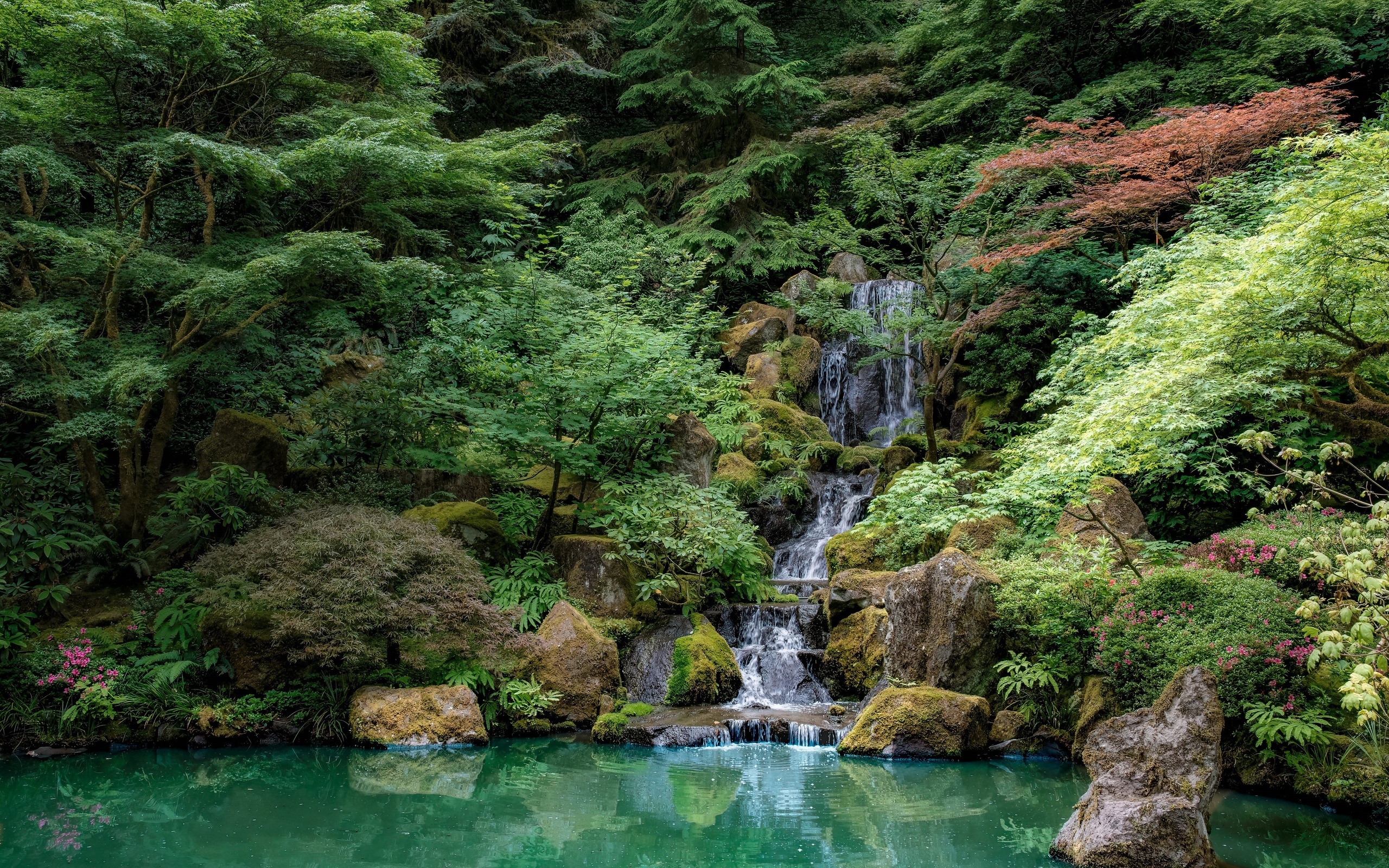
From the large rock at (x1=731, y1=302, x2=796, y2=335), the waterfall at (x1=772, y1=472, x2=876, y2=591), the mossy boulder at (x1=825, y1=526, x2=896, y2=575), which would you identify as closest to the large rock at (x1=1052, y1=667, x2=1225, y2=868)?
the mossy boulder at (x1=825, y1=526, x2=896, y2=575)

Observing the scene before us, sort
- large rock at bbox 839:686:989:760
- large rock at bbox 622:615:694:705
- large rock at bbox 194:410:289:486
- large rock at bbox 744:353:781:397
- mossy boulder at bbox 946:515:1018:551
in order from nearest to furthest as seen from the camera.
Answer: large rock at bbox 839:686:989:760 → large rock at bbox 622:615:694:705 → mossy boulder at bbox 946:515:1018:551 → large rock at bbox 194:410:289:486 → large rock at bbox 744:353:781:397

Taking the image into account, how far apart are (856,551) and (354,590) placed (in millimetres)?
6832

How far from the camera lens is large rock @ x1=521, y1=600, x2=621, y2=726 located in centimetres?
913

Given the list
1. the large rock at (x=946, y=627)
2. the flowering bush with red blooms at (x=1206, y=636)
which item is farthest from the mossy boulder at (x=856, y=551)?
the flowering bush with red blooms at (x=1206, y=636)

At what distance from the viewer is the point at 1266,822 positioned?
6156 mm

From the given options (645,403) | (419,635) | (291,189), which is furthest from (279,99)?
(419,635)

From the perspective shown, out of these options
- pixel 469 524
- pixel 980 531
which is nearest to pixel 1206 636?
pixel 980 531

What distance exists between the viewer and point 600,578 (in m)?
10.6

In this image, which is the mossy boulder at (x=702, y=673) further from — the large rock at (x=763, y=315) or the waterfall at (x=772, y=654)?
the large rock at (x=763, y=315)

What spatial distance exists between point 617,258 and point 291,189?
654 cm

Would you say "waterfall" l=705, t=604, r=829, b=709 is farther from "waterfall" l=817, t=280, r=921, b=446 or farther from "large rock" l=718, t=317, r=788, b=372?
"large rock" l=718, t=317, r=788, b=372

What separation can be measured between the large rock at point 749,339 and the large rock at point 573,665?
30.8ft

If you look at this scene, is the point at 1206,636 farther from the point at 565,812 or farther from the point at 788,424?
the point at 788,424

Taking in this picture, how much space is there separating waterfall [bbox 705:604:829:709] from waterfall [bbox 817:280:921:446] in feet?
22.7
